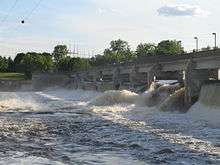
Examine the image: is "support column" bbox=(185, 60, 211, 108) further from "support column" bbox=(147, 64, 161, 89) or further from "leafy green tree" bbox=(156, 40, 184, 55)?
"leafy green tree" bbox=(156, 40, 184, 55)

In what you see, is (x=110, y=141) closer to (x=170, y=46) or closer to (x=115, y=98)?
(x=115, y=98)

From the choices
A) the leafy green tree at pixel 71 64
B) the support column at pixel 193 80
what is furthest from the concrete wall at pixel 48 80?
the support column at pixel 193 80

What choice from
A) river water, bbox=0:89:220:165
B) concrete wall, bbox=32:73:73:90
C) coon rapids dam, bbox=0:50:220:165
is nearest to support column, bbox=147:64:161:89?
coon rapids dam, bbox=0:50:220:165

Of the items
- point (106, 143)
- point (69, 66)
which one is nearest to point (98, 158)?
point (106, 143)

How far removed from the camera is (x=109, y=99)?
61188mm

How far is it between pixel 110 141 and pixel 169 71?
1686 inches

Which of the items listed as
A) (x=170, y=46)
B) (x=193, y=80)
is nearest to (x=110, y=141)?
(x=193, y=80)

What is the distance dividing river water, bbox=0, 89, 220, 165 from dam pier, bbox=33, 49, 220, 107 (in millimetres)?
10831

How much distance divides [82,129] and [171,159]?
12001 mm

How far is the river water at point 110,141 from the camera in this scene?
2162cm

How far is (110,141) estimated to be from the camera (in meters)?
27.1

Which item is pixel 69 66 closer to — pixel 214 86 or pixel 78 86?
pixel 78 86

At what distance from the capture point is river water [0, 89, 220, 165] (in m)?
21.6

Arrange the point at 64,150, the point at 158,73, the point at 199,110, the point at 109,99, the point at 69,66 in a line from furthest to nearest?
the point at 69,66, the point at 158,73, the point at 109,99, the point at 199,110, the point at 64,150
